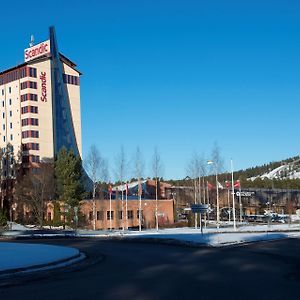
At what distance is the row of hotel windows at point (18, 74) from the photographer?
304 feet

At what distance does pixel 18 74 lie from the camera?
3693 inches

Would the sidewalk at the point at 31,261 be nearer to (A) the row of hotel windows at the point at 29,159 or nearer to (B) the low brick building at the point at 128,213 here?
(B) the low brick building at the point at 128,213

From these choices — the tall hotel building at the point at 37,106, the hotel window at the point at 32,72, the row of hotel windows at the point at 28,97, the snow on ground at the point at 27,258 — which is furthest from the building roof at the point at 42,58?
the snow on ground at the point at 27,258

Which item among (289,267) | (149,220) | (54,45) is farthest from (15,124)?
(289,267)

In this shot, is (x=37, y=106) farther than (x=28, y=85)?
Yes

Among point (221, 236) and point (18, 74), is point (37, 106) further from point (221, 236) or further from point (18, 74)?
point (221, 236)

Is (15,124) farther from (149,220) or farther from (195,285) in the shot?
(195,285)

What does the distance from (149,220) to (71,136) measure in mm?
23511

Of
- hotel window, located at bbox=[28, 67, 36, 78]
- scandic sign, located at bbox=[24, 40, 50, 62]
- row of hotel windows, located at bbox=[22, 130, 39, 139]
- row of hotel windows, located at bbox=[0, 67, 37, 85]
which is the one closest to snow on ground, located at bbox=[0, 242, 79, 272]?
row of hotel windows, located at bbox=[22, 130, 39, 139]

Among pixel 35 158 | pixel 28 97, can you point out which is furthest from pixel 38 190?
pixel 28 97

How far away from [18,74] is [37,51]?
752cm

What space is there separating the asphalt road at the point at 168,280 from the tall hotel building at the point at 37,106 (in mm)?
73194

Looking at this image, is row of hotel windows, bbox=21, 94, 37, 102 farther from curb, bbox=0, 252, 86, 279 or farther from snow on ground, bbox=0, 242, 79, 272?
curb, bbox=0, 252, 86, 279

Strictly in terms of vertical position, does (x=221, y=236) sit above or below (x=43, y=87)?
below
